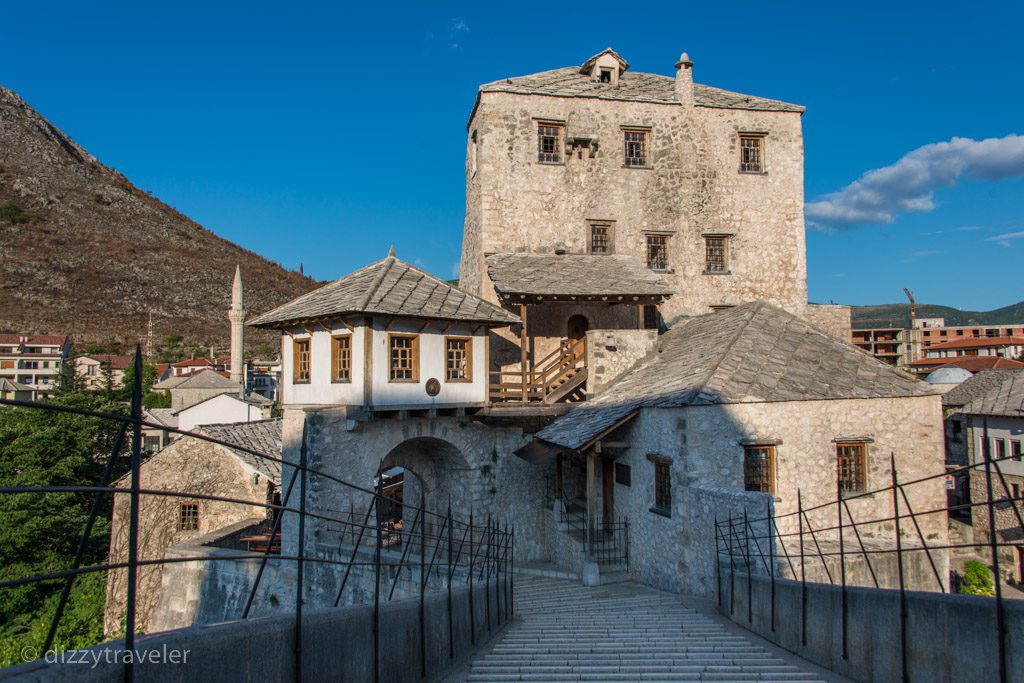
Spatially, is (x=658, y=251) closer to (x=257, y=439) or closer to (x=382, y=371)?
(x=382, y=371)

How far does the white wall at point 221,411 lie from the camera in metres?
43.2

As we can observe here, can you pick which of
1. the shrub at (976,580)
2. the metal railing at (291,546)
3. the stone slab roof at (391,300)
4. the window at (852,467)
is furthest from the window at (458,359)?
the shrub at (976,580)

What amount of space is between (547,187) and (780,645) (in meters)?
18.1

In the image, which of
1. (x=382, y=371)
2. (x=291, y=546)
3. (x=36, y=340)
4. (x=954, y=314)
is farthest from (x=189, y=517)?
(x=954, y=314)

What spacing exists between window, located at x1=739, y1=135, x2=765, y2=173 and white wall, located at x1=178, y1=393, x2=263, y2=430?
105 ft

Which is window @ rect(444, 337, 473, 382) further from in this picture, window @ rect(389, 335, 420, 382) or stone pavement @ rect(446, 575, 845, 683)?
stone pavement @ rect(446, 575, 845, 683)

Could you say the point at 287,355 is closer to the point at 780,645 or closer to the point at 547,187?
the point at 547,187

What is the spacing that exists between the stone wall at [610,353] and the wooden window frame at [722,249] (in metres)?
6.14

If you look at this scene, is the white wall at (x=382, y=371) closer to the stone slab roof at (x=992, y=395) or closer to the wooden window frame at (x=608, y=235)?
the wooden window frame at (x=608, y=235)

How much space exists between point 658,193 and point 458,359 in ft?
35.3

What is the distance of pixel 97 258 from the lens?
323 ft

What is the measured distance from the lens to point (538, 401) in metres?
20.3

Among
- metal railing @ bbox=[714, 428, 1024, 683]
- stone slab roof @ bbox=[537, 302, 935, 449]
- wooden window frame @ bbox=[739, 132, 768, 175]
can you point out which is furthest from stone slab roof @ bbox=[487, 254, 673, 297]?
metal railing @ bbox=[714, 428, 1024, 683]

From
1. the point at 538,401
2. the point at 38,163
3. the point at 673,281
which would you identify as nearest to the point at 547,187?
the point at 673,281
